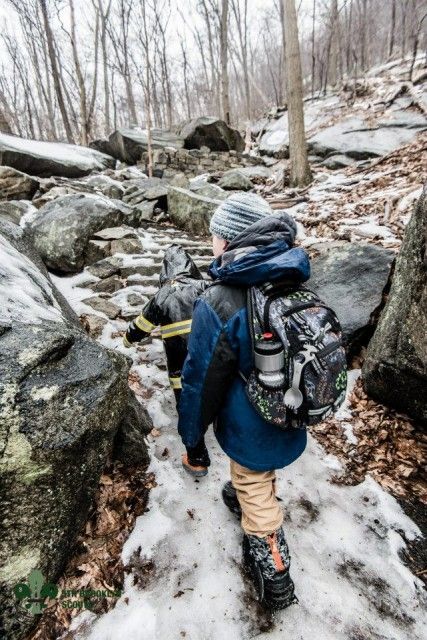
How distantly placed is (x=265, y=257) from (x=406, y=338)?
2062 mm

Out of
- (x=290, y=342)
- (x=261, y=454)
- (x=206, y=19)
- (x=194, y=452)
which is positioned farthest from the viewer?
(x=206, y=19)

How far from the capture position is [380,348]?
10.9 ft

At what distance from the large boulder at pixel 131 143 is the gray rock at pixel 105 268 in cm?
1175

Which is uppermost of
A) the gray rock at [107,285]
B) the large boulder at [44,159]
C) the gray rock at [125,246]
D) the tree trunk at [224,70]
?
the tree trunk at [224,70]

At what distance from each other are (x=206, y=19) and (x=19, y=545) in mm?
34313

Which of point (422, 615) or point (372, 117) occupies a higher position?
point (372, 117)

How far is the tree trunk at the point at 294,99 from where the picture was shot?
32.0ft

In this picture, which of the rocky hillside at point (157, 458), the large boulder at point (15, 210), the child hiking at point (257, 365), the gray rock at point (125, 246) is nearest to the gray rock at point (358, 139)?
the rocky hillside at point (157, 458)

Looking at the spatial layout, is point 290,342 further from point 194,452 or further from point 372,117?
point 372,117

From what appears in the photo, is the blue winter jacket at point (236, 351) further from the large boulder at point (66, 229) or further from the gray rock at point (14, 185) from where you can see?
the gray rock at point (14, 185)

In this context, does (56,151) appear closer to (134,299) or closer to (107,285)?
(107,285)

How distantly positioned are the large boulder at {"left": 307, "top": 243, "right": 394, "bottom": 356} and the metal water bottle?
258 centimetres

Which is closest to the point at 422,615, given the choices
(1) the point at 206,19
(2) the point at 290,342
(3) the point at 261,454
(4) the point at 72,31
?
(3) the point at 261,454

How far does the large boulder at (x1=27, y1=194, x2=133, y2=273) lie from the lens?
5.95 metres
